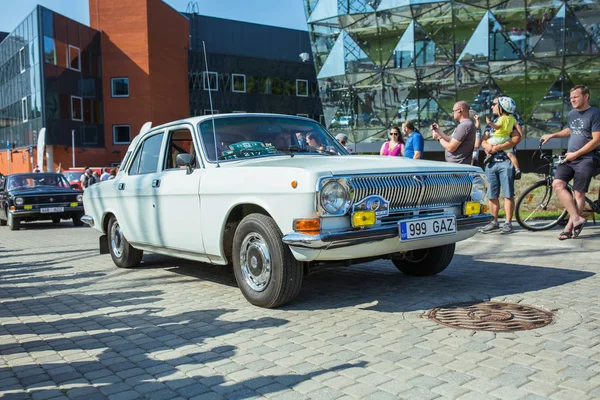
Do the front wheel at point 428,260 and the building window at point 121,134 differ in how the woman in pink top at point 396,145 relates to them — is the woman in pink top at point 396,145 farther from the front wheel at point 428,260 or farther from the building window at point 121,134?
the building window at point 121,134

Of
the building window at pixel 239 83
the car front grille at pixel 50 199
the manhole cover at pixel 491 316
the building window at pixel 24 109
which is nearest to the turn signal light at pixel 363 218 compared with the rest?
the manhole cover at pixel 491 316

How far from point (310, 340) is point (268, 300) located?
2.79 feet

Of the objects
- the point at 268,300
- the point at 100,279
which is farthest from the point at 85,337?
the point at 100,279

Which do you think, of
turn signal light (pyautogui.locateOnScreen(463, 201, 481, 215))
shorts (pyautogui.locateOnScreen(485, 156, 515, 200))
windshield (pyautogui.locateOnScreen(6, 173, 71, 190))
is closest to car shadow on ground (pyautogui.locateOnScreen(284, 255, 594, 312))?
turn signal light (pyautogui.locateOnScreen(463, 201, 481, 215))

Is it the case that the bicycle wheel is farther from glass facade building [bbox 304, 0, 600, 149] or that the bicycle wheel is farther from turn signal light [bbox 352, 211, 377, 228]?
glass facade building [bbox 304, 0, 600, 149]

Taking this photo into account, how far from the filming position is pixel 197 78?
152 feet

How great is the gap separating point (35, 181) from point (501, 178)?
12.5 meters

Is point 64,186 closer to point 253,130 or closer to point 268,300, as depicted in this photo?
point 253,130

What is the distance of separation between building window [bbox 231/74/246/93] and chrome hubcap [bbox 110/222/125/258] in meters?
43.9

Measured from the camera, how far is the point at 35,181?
15531 mm

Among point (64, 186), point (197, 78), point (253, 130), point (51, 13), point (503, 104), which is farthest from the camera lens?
point (197, 78)

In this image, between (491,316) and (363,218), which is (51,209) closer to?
(363,218)

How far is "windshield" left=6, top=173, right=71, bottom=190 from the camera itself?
15323mm

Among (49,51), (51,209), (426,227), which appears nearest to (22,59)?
(49,51)
